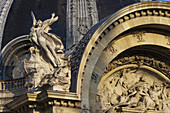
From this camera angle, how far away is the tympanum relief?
22672 millimetres

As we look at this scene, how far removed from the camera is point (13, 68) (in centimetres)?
2758

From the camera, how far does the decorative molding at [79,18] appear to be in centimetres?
2788

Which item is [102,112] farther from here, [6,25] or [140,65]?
[6,25]

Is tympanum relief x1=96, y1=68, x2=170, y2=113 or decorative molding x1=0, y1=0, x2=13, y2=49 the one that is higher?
decorative molding x1=0, y1=0, x2=13, y2=49

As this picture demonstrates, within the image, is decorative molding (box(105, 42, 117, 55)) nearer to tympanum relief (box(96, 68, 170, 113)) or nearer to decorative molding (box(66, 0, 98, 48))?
tympanum relief (box(96, 68, 170, 113))

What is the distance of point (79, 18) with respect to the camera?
95.8 ft

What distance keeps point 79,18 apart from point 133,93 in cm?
760

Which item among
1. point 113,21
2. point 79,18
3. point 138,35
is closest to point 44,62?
point 113,21

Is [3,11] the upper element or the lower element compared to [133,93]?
upper

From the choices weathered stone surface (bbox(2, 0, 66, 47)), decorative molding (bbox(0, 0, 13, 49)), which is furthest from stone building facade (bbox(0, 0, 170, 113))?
decorative molding (bbox(0, 0, 13, 49))

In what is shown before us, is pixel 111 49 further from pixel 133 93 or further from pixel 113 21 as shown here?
pixel 133 93

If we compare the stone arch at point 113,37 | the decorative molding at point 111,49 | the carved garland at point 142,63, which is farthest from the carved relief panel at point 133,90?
the stone arch at point 113,37

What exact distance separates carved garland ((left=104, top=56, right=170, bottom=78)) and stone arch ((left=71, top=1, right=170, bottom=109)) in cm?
104

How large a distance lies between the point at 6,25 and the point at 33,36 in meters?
10.4
